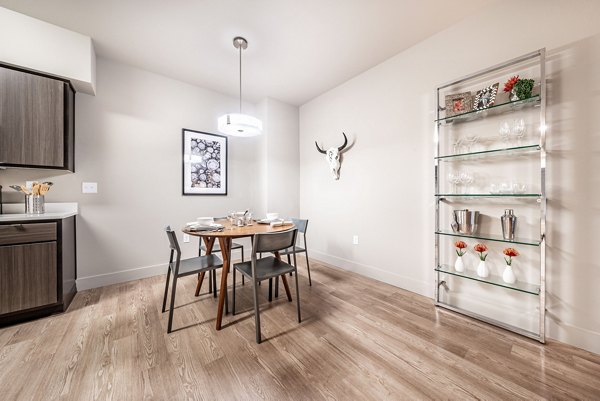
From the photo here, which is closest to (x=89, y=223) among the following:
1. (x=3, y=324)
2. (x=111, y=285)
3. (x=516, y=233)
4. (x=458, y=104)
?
(x=111, y=285)

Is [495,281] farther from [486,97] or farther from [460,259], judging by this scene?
[486,97]

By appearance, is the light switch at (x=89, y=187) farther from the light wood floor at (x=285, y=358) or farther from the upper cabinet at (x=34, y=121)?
the light wood floor at (x=285, y=358)

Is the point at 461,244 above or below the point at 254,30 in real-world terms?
below

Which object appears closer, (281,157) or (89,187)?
(89,187)

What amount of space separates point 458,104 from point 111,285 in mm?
4291

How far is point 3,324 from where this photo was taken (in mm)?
1892

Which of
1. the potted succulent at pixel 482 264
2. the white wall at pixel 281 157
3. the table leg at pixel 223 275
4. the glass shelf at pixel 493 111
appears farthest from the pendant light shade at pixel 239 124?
the potted succulent at pixel 482 264

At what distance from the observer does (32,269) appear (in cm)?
197

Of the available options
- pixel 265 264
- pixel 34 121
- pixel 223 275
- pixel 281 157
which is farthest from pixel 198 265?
pixel 281 157

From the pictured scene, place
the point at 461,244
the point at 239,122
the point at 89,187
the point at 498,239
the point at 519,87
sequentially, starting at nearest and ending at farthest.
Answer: the point at 519,87
the point at 498,239
the point at 461,244
the point at 239,122
the point at 89,187

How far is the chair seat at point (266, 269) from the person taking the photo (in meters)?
1.86

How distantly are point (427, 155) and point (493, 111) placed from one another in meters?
0.64

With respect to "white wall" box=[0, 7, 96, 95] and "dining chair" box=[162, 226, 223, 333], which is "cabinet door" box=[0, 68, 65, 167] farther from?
"dining chair" box=[162, 226, 223, 333]

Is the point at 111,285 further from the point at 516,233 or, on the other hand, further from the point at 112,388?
the point at 516,233
